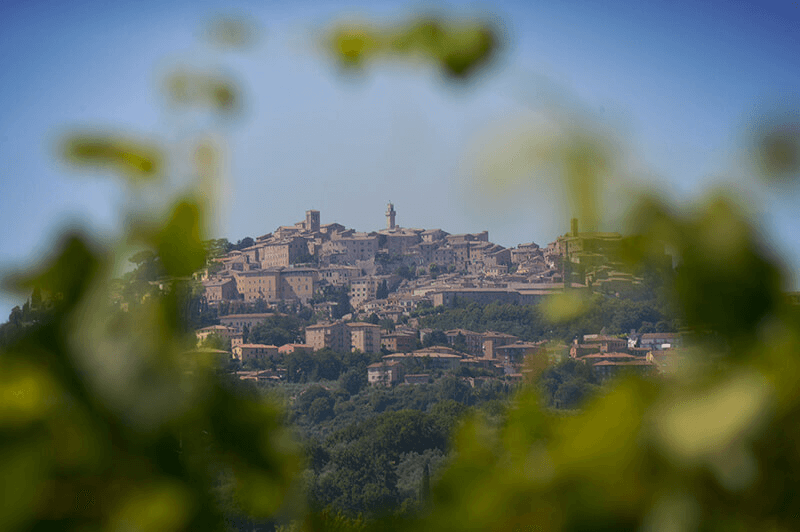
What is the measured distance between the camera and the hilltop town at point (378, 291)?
17.9 meters

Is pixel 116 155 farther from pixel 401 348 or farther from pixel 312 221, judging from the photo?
pixel 312 221

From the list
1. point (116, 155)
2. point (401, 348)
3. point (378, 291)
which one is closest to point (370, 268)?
point (378, 291)

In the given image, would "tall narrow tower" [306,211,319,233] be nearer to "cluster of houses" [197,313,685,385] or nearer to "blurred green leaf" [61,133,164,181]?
"cluster of houses" [197,313,685,385]

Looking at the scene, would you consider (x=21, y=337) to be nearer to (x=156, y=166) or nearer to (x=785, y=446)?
(x=156, y=166)

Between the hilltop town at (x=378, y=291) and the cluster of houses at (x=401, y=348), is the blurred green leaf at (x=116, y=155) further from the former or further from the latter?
the hilltop town at (x=378, y=291)

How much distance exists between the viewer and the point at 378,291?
3338 cm

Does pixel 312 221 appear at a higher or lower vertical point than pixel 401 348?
higher

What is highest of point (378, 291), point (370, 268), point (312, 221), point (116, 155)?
point (312, 221)

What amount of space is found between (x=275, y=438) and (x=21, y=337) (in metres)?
0.12

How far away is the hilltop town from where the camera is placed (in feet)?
58.6

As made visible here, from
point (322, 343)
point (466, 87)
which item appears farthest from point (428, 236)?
point (466, 87)

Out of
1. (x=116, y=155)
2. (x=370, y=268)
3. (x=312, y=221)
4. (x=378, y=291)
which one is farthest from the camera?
(x=312, y=221)

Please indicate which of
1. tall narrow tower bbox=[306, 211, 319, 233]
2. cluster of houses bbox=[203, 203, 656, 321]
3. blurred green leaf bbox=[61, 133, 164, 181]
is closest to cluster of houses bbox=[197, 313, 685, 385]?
cluster of houses bbox=[203, 203, 656, 321]

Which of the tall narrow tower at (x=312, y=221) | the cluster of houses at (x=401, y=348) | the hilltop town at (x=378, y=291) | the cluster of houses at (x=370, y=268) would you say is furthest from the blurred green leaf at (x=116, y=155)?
the tall narrow tower at (x=312, y=221)
